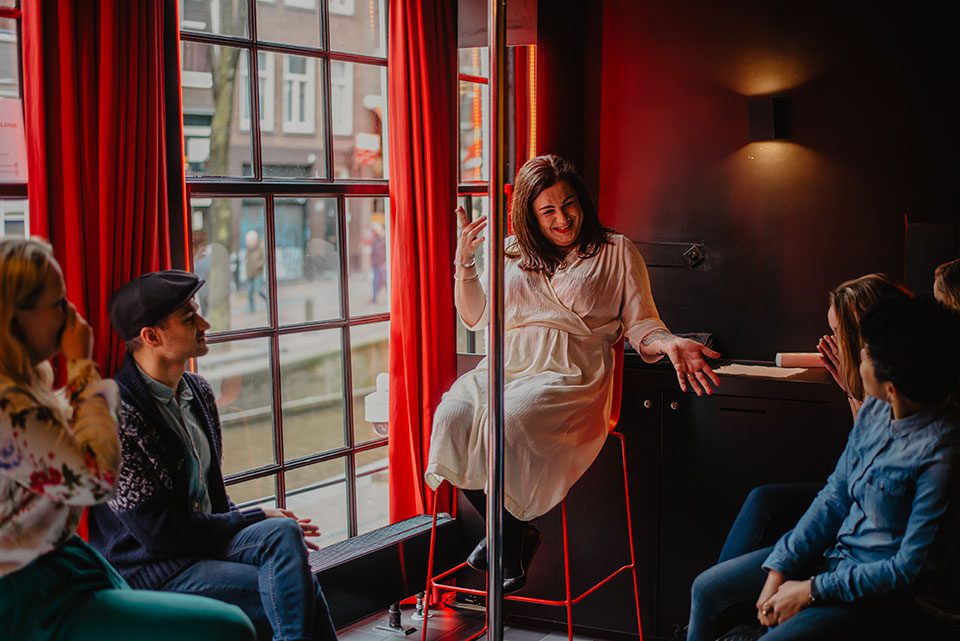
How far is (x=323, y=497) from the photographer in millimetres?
3867

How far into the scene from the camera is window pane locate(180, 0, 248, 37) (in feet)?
10.6

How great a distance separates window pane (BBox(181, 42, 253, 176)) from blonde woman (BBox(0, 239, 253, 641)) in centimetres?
151

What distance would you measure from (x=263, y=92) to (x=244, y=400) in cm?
104

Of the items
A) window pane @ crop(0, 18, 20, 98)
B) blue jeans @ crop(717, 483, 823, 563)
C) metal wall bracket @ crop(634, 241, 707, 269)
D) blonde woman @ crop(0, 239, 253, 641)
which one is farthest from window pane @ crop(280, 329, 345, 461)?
blonde woman @ crop(0, 239, 253, 641)

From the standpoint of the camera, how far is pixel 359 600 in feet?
12.0

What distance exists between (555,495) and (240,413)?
1.13 meters

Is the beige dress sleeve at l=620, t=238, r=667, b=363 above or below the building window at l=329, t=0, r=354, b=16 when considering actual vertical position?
below

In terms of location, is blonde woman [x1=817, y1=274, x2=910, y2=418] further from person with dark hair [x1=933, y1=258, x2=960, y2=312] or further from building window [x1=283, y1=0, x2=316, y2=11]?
building window [x1=283, y1=0, x2=316, y2=11]

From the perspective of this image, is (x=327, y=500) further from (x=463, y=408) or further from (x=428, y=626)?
(x=463, y=408)

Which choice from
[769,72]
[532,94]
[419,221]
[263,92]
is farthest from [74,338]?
[769,72]

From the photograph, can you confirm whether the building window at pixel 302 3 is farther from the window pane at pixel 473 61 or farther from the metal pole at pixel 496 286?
the metal pole at pixel 496 286

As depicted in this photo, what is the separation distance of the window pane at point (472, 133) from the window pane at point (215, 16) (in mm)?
1065

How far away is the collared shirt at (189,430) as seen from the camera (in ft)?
8.55

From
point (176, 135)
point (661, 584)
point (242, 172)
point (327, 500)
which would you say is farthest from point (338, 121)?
point (661, 584)
